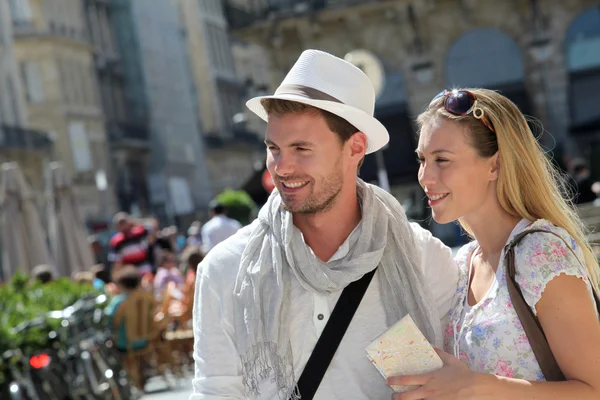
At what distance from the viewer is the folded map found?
3.35m

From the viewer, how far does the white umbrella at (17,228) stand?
17.9m

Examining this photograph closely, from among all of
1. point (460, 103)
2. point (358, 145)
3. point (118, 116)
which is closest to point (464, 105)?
point (460, 103)

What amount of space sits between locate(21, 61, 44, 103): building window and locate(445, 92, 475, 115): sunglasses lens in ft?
159

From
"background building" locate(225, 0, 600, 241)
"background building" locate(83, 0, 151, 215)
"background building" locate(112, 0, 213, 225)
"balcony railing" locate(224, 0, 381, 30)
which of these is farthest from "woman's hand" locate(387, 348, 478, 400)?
"background building" locate(112, 0, 213, 225)

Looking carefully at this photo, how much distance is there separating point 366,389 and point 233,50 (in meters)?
70.9

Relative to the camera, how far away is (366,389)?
11.8 ft

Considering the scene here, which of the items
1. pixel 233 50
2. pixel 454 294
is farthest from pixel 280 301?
pixel 233 50

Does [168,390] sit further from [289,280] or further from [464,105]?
[464,105]

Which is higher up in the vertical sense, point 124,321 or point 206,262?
point 206,262

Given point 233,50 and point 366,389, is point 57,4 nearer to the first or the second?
point 233,50

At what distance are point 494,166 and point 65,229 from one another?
16.0m

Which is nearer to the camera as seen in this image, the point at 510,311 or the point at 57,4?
the point at 510,311

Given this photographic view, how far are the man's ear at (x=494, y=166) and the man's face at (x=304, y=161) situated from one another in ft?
1.53

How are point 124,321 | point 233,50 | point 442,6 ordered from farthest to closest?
point 233,50 → point 442,6 → point 124,321
